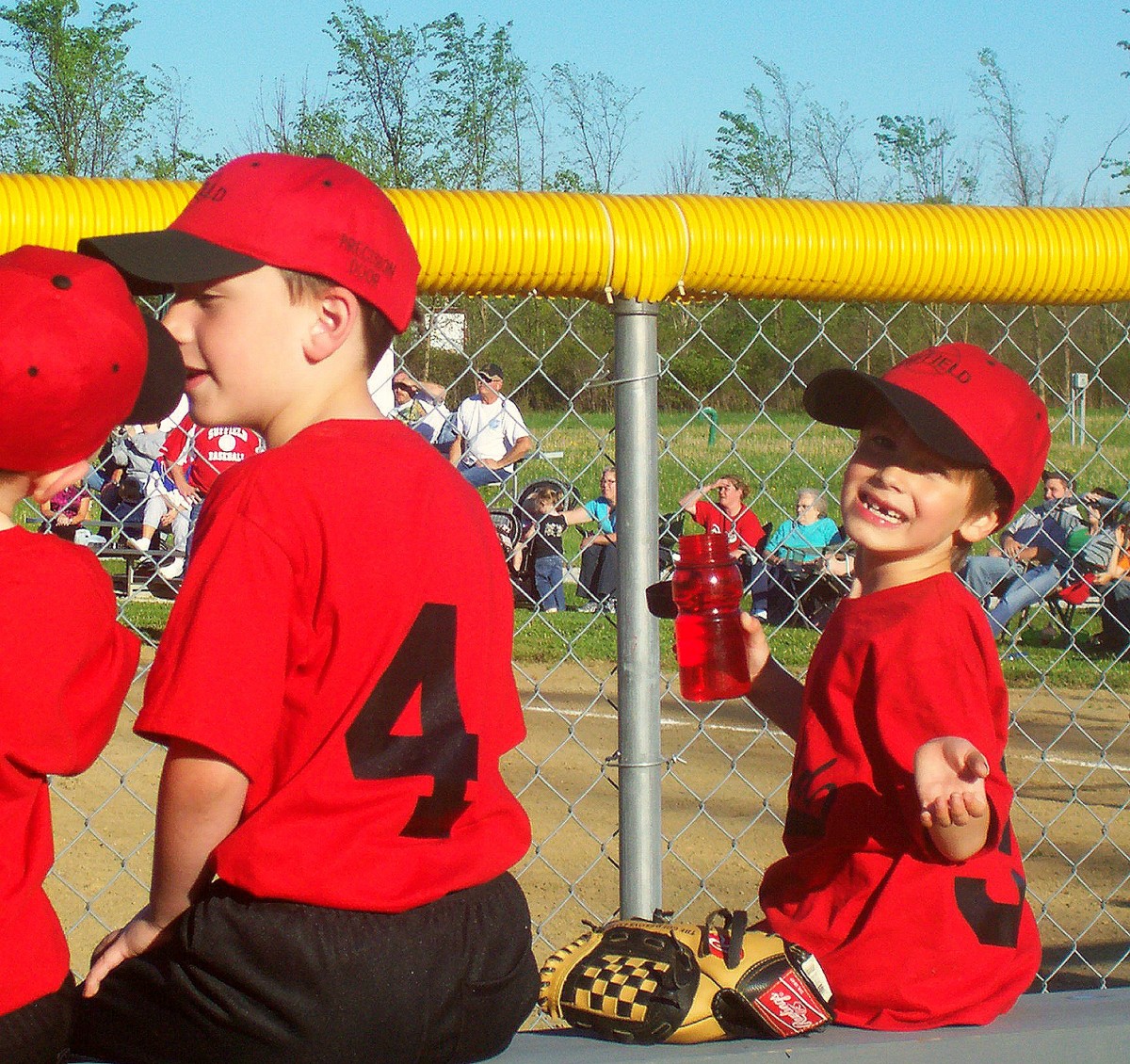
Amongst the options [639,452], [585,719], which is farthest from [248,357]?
[585,719]

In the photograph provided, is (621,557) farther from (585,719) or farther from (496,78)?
(496,78)

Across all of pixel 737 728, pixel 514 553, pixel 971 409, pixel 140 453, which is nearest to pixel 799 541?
pixel 514 553

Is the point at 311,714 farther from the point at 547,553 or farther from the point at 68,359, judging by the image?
the point at 547,553

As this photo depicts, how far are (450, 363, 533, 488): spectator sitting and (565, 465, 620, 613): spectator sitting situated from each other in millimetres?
274

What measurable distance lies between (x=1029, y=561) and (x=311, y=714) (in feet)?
28.2

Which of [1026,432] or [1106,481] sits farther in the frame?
[1106,481]

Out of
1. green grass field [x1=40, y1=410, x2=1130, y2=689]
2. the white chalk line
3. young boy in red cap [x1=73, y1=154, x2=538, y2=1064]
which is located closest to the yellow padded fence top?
young boy in red cap [x1=73, y1=154, x2=538, y2=1064]

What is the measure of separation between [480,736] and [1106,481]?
13.7m

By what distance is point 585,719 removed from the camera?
25.6ft

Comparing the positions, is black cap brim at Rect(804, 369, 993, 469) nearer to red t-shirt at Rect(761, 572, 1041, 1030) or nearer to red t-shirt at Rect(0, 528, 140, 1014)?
red t-shirt at Rect(761, 572, 1041, 1030)

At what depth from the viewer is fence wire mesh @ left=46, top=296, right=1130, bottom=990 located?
10.6 ft

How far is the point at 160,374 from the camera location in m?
1.71

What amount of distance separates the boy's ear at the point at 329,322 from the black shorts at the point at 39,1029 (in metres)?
0.84

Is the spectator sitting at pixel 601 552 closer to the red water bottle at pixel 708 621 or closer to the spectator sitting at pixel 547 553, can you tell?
the spectator sitting at pixel 547 553
